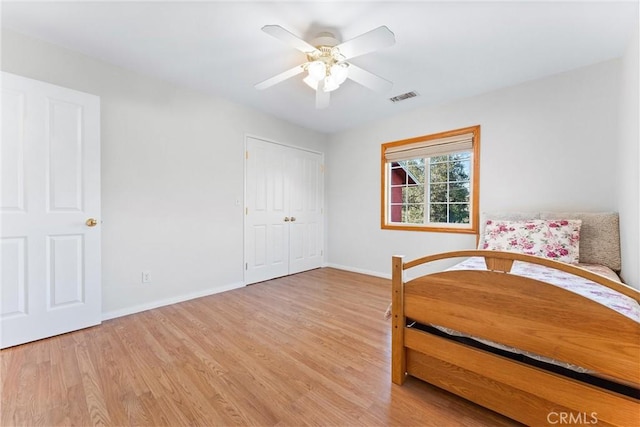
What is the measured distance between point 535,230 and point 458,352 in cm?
172

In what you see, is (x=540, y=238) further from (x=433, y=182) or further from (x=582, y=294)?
(x=433, y=182)

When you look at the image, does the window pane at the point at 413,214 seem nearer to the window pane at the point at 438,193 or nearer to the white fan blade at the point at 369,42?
the window pane at the point at 438,193

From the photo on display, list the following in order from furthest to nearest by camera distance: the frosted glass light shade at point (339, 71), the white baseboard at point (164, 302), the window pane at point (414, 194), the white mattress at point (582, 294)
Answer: the window pane at point (414, 194)
the white baseboard at point (164, 302)
the frosted glass light shade at point (339, 71)
the white mattress at point (582, 294)

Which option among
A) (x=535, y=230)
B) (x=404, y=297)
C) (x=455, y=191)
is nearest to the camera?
(x=404, y=297)

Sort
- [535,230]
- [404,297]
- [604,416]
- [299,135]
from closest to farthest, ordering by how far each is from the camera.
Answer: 1. [604,416]
2. [404,297]
3. [535,230]
4. [299,135]

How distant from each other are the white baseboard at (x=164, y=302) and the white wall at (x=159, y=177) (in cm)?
1

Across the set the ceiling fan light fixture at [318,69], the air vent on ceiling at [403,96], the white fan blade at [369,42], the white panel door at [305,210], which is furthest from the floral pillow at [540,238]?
the white panel door at [305,210]

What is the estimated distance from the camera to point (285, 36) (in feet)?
5.68

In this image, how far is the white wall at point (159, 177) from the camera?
2428 mm

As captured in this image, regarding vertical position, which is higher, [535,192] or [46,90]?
[46,90]

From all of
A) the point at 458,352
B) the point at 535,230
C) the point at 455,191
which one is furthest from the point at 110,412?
the point at 455,191

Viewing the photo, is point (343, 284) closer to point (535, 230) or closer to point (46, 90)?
point (535, 230)

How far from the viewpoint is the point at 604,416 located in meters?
1.03

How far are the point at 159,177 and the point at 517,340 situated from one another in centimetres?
321
